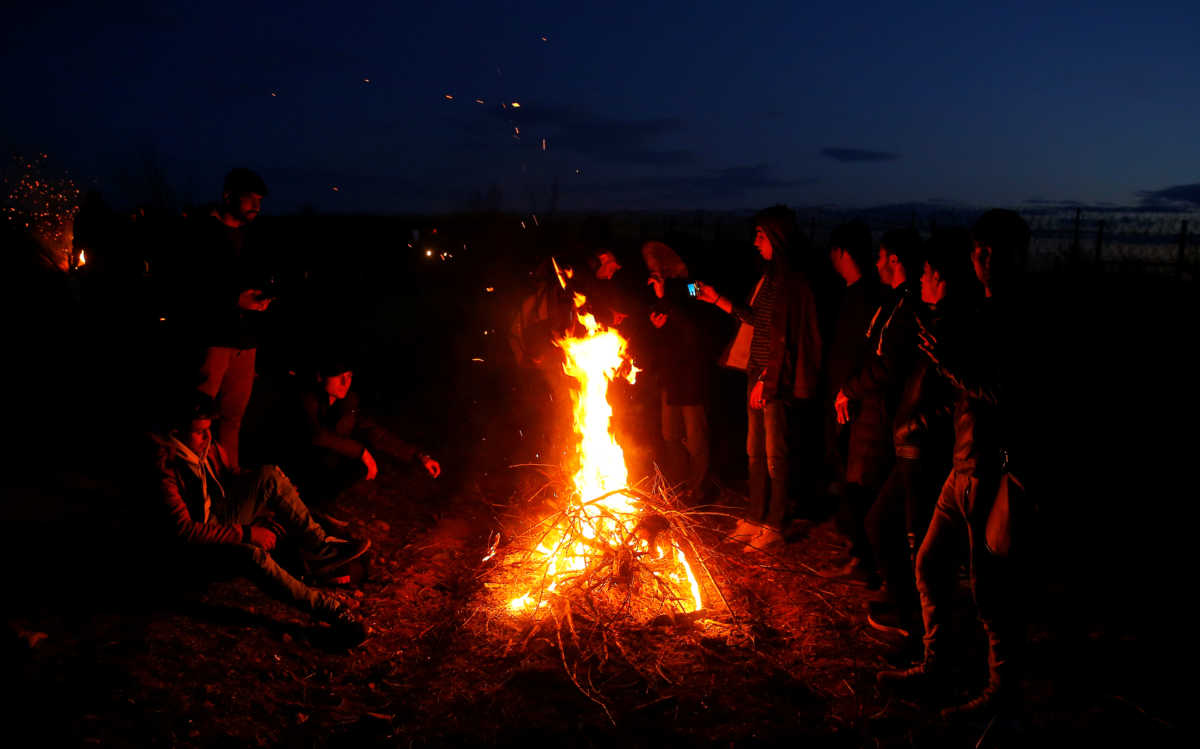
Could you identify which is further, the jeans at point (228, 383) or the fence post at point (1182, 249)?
the fence post at point (1182, 249)

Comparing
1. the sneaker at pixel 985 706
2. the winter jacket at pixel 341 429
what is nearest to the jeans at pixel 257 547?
the winter jacket at pixel 341 429

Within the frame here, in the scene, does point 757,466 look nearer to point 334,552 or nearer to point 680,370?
point 680,370

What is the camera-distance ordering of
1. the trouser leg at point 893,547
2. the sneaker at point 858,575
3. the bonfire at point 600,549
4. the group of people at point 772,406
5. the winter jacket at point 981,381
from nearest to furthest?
the winter jacket at point 981,381 < the group of people at point 772,406 < the trouser leg at point 893,547 < the bonfire at point 600,549 < the sneaker at point 858,575

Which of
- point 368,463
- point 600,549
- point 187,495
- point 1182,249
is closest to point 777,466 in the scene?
point 600,549

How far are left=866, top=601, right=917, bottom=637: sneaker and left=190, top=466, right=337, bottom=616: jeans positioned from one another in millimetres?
3227

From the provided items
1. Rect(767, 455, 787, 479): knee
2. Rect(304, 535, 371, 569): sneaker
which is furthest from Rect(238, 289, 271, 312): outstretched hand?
Rect(767, 455, 787, 479): knee

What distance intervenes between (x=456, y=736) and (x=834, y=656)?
6.91 feet

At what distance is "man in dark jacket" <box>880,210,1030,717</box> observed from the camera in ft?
10.3

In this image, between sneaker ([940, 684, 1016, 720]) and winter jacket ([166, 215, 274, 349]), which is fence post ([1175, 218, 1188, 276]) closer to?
sneaker ([940, 684, 1016, 720])

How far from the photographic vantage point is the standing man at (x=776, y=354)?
5316mm

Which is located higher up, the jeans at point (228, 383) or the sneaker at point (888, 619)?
the jeans at point (228, 383)

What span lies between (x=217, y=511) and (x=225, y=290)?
5.57ft

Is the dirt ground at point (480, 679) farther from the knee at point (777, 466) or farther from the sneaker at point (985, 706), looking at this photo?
the knee at point (777, 466)

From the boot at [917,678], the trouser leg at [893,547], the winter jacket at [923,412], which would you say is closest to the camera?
the boot at [917,678]
